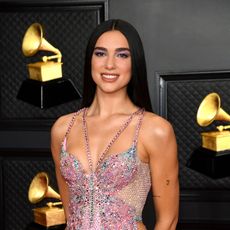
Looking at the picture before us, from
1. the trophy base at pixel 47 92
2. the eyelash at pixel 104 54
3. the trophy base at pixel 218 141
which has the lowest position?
the trophy base at pixel 218 141

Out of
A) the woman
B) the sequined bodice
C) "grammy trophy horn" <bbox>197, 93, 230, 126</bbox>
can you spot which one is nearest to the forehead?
the woman

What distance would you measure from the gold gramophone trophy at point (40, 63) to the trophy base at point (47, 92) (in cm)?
4

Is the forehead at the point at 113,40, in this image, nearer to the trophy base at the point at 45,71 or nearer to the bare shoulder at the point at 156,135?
the bare shoulder at the point at 156,135

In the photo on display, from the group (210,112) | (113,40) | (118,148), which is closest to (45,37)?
(210,112)

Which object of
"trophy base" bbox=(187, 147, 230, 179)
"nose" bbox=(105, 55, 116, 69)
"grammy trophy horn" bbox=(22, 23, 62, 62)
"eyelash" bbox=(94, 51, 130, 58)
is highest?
"eyelash" bbox=(94, 51, 130, 58)

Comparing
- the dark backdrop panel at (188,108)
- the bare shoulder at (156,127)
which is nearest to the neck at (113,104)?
the bare shoulder at (156,127)

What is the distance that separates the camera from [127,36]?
347cm

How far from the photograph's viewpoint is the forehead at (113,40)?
11.3 ft

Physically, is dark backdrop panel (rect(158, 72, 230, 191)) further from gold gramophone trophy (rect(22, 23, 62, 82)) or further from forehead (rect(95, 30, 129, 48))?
forehead (rect(95, 30, 129, 48))

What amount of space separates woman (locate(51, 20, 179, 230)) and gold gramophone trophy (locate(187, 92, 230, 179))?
350mm

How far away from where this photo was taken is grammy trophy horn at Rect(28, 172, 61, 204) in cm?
445

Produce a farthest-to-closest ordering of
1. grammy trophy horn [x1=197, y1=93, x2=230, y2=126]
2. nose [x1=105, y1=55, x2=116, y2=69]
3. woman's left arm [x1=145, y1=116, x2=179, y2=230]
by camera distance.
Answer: grammy trophy horn [x1=197, y1=93, x2=230, y2=126], woman's left arm [x1=145, y1=116, x2=179, y2=230], nose [x1=105, y1=55, x2=116, y2=69]

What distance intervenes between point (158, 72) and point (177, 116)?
33cm

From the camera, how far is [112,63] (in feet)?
11.2
